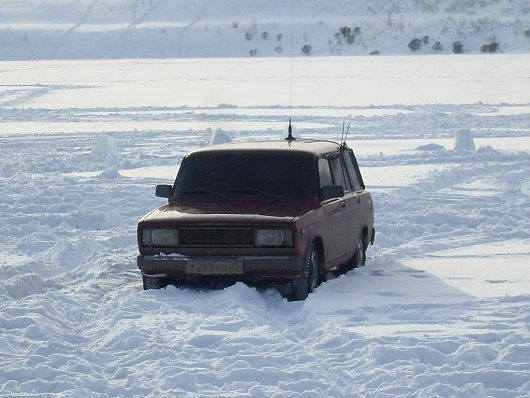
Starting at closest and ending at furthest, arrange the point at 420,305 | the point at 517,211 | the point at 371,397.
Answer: the point at 371,397
the point at 420,305
the point at 517,211

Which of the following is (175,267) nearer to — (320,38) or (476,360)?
(476,360)

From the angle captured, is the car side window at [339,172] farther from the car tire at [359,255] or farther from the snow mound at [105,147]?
the snow mound at [105,147]

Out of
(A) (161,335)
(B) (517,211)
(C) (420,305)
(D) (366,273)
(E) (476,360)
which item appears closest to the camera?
(E) (476,360)

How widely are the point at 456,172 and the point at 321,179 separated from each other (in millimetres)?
10025

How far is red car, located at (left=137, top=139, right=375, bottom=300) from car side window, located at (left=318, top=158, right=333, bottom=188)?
0.01 meters

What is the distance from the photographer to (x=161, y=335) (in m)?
8.74

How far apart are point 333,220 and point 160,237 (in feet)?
5.57

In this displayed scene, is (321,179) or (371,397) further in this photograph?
(321,179)

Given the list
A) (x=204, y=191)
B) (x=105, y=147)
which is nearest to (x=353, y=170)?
(x=204, y=191)

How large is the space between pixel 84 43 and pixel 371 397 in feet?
283

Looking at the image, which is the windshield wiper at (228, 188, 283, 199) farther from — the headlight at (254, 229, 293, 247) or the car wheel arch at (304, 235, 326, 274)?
the headlight at (254, 229, 293, 247)

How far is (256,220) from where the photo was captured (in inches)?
406

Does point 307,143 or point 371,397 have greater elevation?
point 307,143

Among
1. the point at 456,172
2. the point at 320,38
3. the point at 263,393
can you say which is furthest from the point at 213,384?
the point at 320,38
